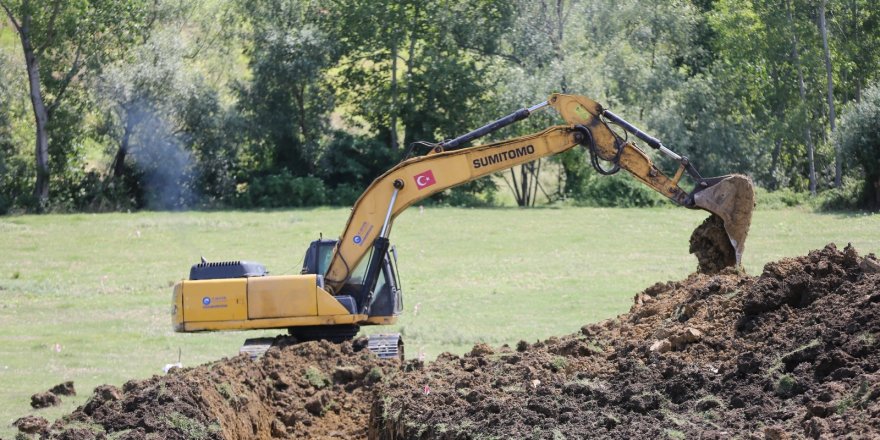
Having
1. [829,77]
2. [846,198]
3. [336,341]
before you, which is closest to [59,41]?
[829,77]

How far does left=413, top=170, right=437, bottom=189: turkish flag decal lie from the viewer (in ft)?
55.2

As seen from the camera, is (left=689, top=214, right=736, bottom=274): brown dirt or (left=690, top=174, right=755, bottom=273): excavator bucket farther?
(left=689, top=214, right=736, bottom=274): brown dirt

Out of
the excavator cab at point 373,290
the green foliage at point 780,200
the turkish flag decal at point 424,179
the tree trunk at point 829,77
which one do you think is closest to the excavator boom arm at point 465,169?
the turkish flag decal at point 424,179

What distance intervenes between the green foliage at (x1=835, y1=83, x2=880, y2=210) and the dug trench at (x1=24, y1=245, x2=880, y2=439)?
2070 centimetres

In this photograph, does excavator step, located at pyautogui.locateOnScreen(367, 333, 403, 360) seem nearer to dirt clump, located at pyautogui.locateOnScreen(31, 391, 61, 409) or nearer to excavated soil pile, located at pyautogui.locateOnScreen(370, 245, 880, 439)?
excavated soil pile, located at pyautogui.locateOnScreen(370, 245, 880, 439)

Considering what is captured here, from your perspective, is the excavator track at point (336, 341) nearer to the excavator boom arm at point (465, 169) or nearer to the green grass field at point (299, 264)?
the excavator boom arm at point (465, 169)

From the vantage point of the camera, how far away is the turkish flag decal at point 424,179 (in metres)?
16.8

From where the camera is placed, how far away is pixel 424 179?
1683 centimetres

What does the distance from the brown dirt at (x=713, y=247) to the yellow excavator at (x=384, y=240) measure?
0.06 feet

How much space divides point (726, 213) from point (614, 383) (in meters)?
5.42

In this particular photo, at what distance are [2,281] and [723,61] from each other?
100ft

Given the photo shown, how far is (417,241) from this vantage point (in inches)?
1395

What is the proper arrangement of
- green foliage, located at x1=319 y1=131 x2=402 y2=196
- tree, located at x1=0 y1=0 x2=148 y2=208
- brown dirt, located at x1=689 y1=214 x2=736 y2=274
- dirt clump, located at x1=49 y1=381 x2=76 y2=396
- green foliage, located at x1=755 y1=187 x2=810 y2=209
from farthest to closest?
green foliage, located at x1=319 y1=131 x2=402 y2=196
tree, located at x1=0 y1=0 x2=148 y2=208
green foliage, located at x1=755 y1=187 x2=810 y2=209
dirt clump, located at x1=49 y1=381 x2=76 y2=396
brown dirt, located at x1=689 y1=214 x2=736 y2=274

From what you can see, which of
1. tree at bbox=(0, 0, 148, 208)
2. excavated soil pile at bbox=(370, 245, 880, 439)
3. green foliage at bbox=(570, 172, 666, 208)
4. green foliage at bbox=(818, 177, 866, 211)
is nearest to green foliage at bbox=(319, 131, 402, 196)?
green foliage at bbox=(570, 172, 666, 208)
